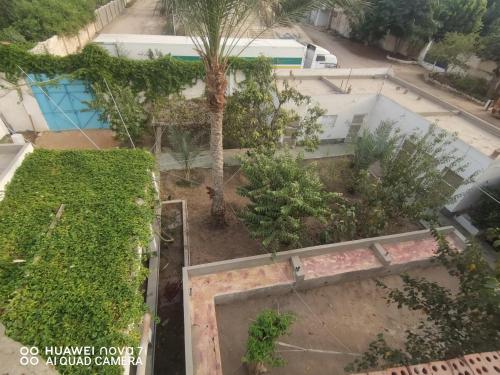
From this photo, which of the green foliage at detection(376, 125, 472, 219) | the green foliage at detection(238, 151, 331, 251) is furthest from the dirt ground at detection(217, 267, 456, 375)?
the green foliage at detection(376, 125, 472, 219)

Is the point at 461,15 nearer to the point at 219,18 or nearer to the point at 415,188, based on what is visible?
the point at 415,188

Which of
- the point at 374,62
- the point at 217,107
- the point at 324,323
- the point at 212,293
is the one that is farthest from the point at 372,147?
the point at 374,62

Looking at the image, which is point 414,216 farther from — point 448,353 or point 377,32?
point 377,32

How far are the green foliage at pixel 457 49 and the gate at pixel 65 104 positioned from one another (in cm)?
2857

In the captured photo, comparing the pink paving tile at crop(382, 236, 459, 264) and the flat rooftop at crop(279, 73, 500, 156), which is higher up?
the flat rooftop at crop(279, 73, 500, 156)

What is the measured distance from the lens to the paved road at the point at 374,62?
21327 millimetres

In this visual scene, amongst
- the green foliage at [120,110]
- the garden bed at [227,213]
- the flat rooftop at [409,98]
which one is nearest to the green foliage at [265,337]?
the garden bed at [227,213]

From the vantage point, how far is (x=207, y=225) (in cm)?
945

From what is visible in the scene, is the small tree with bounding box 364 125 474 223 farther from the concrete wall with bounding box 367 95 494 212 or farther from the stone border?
the concrete wall with bounding box 367 95 494 212

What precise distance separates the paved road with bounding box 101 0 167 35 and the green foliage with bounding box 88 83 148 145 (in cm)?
1670

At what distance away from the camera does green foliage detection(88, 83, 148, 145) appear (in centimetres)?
1166

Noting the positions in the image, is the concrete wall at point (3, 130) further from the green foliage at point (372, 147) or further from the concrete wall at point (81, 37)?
the green foliage at point (372, 147)

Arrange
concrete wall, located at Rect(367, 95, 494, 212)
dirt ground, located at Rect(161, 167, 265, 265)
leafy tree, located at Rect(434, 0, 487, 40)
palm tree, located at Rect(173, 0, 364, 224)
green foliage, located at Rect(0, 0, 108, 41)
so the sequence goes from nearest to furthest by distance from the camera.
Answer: palm tree, located at Rect(173, 0, 364, 224) < dirt ground, located at Rect(161, 167, 265, 265) < concrete wall, located at Rect(367, 95, 494, 212) < green foliage, located at Rect(0, 0, 108, 41) < leafy tree, located at Rect(434, 0, 487, 40)

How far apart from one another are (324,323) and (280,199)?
3.23m
